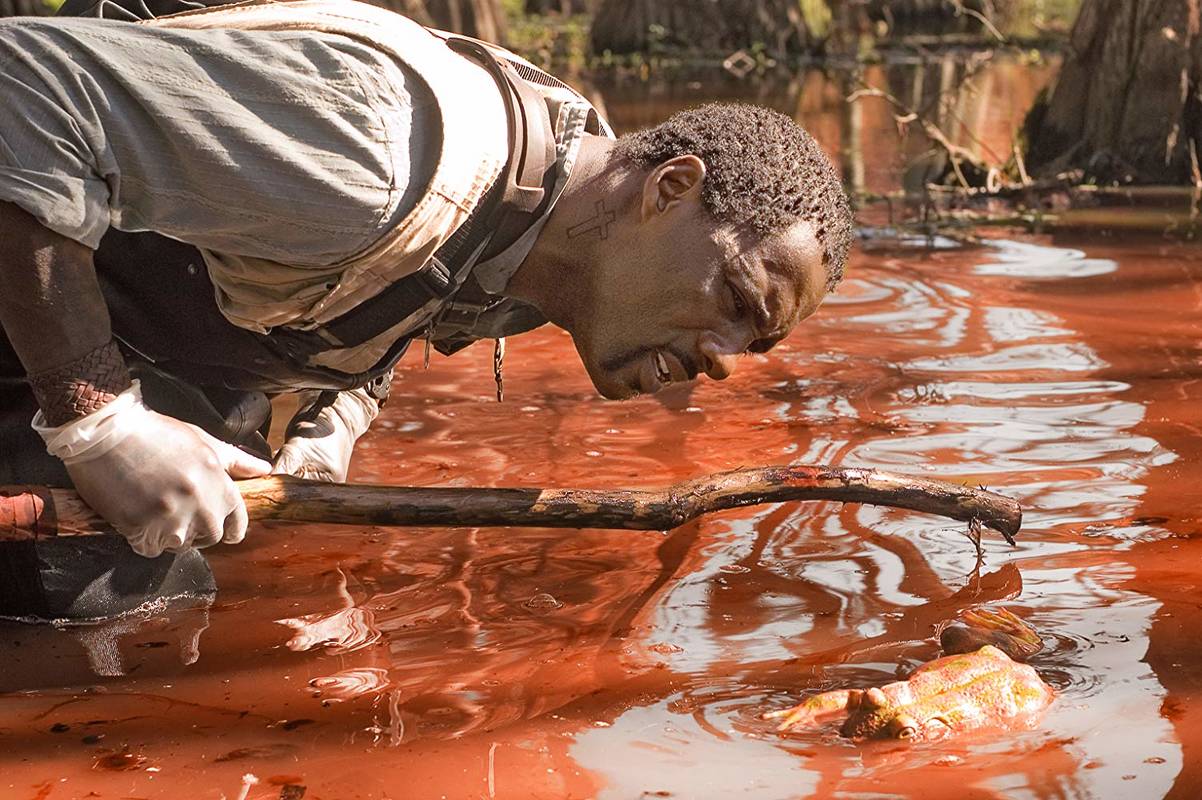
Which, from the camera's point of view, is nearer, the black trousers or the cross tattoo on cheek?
the cross tattoo on cheek

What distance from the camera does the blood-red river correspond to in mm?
2410

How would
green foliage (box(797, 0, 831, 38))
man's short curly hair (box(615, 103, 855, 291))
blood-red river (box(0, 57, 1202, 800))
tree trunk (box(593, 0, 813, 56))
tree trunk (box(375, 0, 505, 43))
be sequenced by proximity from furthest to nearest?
1. green foliage (box(797, 0, 831, 38))
2. tree trunk (box(593, 0, 813, 56))
3. tree trunk (box(375, 0, 505, 43))
4. man's short curly hair (box(615, 103, 855, 291))
5. blood-red river (box(0, 57, 1202, 800))

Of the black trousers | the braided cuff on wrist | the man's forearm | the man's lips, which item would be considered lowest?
the black trousers

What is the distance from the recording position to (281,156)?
257 cm

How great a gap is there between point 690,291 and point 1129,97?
6070 millimetres

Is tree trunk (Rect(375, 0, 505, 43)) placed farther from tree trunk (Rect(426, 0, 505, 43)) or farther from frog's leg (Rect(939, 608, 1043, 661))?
frog's leg (Rect(939, 608, 1043, 661))

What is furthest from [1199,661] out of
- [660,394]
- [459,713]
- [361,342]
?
[660,394]

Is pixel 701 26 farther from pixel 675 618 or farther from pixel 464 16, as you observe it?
pixel 675 618

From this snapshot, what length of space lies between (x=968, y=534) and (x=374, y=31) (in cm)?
164

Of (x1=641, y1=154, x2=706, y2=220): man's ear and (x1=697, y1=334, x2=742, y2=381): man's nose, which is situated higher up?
(x1=641, y1=154, x2=706, y2=220): man's ear

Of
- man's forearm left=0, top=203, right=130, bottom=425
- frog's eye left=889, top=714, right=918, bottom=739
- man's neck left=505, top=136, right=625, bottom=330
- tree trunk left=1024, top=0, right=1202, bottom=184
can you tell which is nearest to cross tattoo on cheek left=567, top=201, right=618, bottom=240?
man's neck left=505, top=136, right=625, bottom=330

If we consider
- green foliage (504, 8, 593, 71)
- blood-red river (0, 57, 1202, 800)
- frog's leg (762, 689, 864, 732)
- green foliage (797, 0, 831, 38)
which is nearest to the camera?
blood-red river (0, 57, 1202, 800)

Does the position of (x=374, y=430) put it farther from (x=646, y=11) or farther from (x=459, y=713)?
(x=646, y=11)

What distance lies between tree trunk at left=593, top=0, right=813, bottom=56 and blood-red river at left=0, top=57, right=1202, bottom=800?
602 inches
